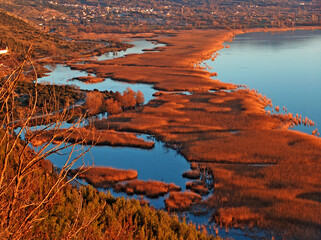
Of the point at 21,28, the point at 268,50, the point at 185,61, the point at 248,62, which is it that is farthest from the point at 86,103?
the point at 21,28

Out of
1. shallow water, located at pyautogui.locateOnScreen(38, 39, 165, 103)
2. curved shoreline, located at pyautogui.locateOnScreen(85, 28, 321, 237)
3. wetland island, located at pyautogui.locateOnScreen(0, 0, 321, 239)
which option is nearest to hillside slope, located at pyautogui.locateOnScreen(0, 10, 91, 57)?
shallow water, located at pyautogui.locateOnScreen(38, 39, 165, 103)

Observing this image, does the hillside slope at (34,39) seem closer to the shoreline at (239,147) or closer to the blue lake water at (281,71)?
the blue lake water at (281,71)

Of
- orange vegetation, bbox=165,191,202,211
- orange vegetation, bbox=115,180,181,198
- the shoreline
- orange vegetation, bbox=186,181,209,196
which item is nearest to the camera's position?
the shoreline

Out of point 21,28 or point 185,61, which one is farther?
point 21,28

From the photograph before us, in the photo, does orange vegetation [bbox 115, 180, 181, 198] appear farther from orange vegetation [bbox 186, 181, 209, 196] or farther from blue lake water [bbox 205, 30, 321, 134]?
blue lake water [bbox 205, 30, 321, 134]

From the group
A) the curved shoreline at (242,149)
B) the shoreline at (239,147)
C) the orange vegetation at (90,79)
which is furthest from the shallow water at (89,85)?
the curved shoreline at (242,149)

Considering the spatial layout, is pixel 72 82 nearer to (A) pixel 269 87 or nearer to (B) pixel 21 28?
(A) pixel 269 87
